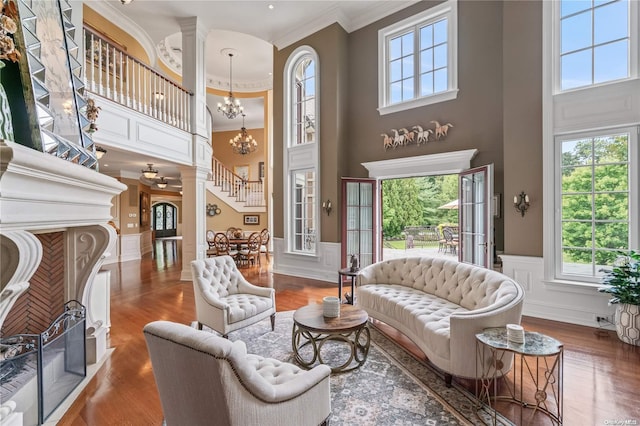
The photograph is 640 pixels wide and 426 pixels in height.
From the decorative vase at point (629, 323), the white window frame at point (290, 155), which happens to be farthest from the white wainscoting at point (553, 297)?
the white window frame at point (290, 155)

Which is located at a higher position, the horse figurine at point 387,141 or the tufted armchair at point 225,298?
the horse figurine at point 387,141

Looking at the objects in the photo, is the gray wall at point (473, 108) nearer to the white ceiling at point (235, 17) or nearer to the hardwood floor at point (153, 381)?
the white ceiling at point (235, 17)

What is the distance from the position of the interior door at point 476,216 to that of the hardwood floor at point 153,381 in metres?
1.08

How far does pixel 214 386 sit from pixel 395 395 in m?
1.63

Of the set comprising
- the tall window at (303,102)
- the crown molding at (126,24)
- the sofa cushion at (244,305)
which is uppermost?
the crown molding at (126,24)

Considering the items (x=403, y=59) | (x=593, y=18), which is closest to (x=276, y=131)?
(x=403, y=59)

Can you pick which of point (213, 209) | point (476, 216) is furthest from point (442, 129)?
point (213, 209)

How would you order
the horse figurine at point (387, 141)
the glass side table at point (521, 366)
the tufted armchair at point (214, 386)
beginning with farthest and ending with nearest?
1. the horse figurine at point (387, 141)
2. the glass side table at point (521, 366)
3. the tufted armchair at point (214, 386)

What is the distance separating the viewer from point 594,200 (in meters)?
4.00

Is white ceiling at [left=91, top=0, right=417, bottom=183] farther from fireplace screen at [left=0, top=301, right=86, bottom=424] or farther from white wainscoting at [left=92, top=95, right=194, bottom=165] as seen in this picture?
fireplace screen at [left=0, top=301, right=86, bottom=424]

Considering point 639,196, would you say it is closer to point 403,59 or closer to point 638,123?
point 638,123

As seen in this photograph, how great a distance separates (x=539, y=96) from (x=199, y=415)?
532 centimetres

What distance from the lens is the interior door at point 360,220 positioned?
6.30 meters

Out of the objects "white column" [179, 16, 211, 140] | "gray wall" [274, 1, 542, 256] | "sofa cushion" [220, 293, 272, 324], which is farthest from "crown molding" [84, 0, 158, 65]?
"sofa cushion" [220, 293, 272, 324]
